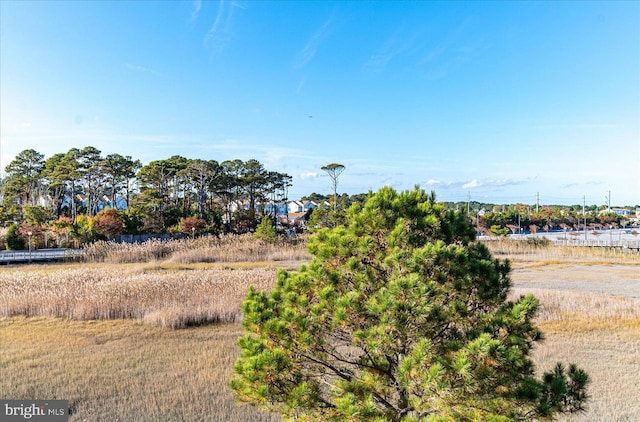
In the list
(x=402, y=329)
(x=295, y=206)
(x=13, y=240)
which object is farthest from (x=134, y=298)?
(x=295, y=206)

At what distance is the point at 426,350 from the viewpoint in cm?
250

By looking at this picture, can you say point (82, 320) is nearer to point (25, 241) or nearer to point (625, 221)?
point (25, 241)

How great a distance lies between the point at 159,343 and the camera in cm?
830

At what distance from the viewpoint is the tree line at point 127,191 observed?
Result: 29906 mm

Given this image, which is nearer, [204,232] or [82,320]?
[82,320]

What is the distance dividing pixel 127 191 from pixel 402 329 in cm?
4357

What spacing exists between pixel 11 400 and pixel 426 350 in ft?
19.8

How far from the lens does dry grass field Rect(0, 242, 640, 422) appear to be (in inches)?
215

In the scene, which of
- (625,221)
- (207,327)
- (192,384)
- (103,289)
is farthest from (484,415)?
(625,221)

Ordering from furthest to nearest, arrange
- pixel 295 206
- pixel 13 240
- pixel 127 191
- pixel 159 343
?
1. pixel 295 206
2. pixel 127 191
3. pixel 13 240
4. pixel 159 343

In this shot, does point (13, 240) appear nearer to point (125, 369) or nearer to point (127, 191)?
point (127, 191)

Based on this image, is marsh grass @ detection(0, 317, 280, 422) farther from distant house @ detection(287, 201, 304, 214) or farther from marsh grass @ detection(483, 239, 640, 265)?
distant house @ detection(287, 201, 304, 214)

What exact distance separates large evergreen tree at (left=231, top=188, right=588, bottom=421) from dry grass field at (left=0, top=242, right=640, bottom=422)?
2.60 m

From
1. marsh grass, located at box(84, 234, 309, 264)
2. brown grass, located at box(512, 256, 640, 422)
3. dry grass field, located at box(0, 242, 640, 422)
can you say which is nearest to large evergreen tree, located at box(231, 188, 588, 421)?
brown grass, located at box(512, 256, 640, 422)
